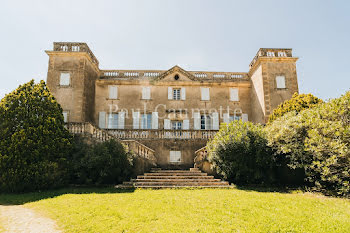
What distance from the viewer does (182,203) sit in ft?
23.3

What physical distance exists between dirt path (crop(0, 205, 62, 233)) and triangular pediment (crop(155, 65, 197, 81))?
53.1 feet

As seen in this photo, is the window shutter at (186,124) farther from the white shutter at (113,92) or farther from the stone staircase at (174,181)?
the stone staircase at (174,181)

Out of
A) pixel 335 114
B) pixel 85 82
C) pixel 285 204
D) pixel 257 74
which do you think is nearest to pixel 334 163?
pixel 335 114

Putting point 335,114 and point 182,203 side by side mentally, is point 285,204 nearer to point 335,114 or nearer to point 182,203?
point 182,203

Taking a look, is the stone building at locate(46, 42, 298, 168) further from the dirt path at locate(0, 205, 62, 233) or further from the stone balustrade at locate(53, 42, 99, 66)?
the dirt path at locate(0, 205, 62, 233)

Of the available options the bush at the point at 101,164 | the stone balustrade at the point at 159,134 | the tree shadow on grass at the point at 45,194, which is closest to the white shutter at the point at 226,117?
the stone balustrade at the point at 159,134

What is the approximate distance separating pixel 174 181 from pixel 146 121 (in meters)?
10.6

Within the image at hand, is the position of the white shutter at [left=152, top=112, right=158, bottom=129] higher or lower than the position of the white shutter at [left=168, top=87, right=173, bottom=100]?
lower

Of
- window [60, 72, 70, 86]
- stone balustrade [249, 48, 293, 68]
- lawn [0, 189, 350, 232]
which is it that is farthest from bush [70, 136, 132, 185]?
stone balustrade [249, 48, 293, 68]

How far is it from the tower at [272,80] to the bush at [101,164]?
1242 centimetres

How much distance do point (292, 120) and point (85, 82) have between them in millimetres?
15411

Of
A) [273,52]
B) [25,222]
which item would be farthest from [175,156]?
[273,52]

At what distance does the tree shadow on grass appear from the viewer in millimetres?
8094

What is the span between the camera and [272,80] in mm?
19656
